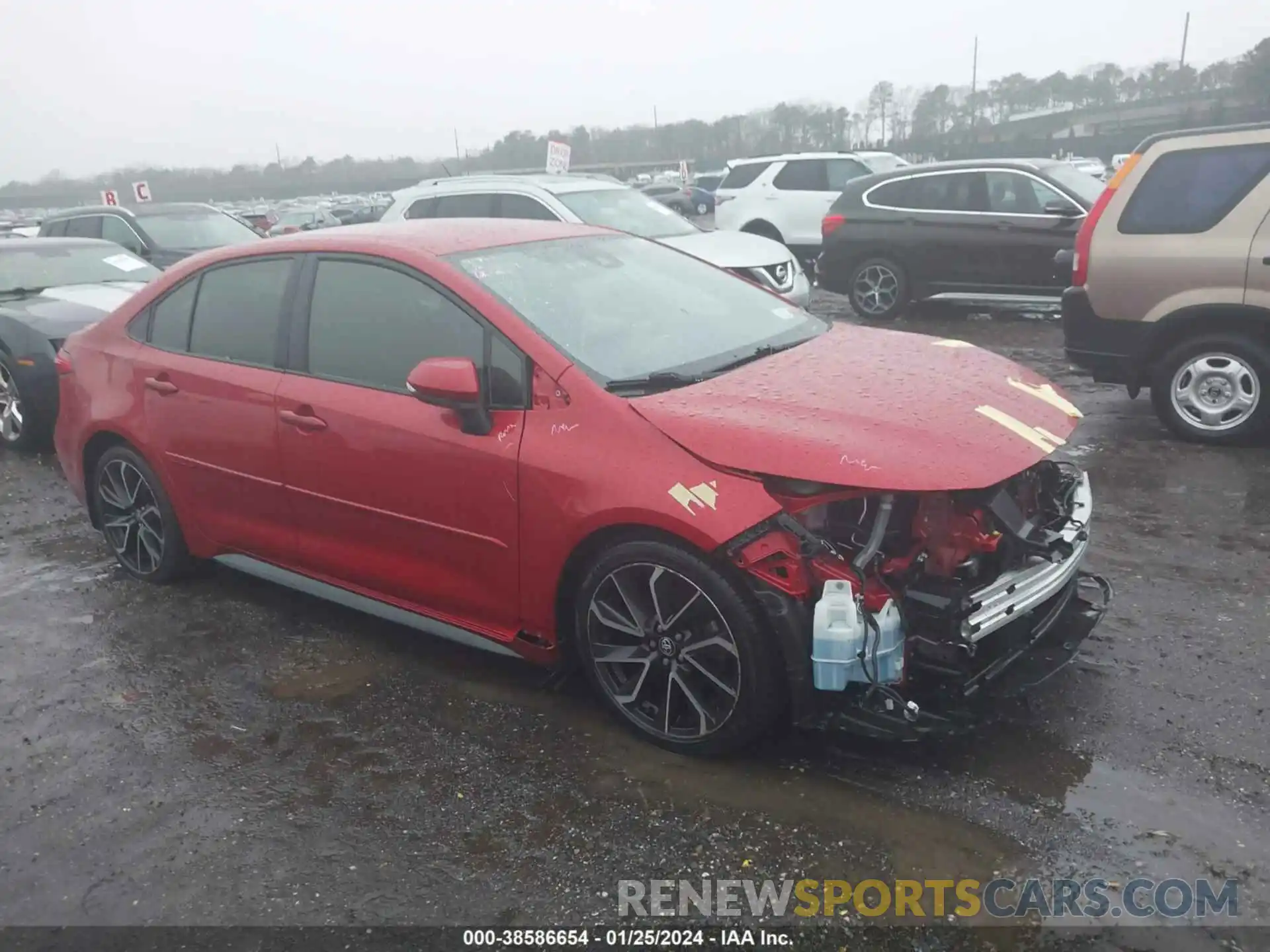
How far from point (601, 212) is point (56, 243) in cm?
493

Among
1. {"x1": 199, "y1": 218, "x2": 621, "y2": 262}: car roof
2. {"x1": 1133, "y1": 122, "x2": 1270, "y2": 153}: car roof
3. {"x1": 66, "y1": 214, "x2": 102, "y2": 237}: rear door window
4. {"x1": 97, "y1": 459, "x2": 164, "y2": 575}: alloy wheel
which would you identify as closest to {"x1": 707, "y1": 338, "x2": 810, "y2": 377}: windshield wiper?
{"x1": 199, "y1": 218, "x2": 621, "y2": 262}: car roof

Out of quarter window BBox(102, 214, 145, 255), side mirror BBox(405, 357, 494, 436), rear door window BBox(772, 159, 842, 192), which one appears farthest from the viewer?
rear door window BBox(772, 159, 842, 192)

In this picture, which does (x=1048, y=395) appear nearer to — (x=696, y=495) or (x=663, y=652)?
(x=696, y=495)

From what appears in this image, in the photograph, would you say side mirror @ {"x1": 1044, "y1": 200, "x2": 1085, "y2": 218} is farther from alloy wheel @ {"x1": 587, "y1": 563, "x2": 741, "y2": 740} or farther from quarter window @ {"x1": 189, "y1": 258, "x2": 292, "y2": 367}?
alloy wheel @ {"x1": 587, "y1": 563, "x2": 741, "y2": 740}

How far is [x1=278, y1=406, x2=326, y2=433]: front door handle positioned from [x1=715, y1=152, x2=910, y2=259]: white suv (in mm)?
12363

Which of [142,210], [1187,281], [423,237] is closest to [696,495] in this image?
[423,237]

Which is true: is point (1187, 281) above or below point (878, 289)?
above

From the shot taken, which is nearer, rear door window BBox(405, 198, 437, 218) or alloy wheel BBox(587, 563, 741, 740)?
alloy wheel BBox(587, 563, 741, 740)

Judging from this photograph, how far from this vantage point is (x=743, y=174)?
1641 centimetres

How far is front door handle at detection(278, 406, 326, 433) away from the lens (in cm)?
384

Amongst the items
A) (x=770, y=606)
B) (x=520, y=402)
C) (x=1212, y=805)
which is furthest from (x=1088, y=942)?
(x=520, y=402)

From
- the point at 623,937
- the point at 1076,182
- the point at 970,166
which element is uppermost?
the point at 970,166

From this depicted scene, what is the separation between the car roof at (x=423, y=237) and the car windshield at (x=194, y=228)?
8567mm

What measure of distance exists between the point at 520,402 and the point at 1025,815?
1.98 meters
